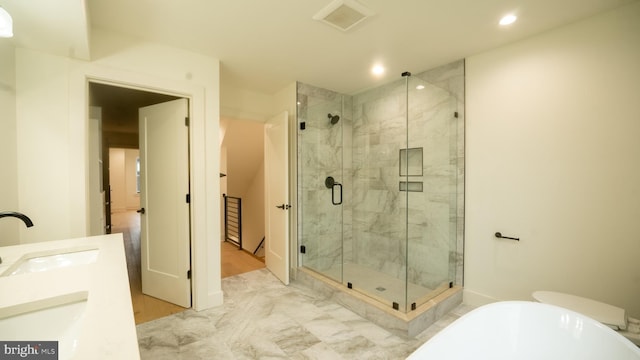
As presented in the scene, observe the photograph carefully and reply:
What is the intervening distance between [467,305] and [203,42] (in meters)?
3.60

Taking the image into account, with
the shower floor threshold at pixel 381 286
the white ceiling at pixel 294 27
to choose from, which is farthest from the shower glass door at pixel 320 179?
Result: the white ceiling at pixel 294 27

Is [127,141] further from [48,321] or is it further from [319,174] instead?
[48,321]

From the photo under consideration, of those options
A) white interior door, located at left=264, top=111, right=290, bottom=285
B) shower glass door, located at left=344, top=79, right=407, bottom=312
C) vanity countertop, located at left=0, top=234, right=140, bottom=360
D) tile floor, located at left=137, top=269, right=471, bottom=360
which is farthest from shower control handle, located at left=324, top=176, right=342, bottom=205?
vanity countertop, located at left=0, top=234, right=140, bottom=360

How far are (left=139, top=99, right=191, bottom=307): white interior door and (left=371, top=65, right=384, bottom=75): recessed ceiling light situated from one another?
80.8 inches

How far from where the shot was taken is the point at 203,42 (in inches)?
89.7

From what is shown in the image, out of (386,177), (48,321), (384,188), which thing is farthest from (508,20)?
(48,321)

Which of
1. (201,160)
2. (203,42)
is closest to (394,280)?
(201,160)

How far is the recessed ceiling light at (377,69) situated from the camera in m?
2.86

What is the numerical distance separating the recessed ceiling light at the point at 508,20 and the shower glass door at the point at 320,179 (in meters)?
1.99

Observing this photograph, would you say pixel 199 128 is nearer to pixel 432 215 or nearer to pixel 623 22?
pixel 432 215

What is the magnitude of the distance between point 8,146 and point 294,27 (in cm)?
218

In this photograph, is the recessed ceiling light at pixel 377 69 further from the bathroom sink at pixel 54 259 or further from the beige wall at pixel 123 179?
the beige wall at pixel 123 179

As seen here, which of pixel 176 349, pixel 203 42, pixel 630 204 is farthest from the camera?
pixel 203 42

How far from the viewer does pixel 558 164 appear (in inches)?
81.6
